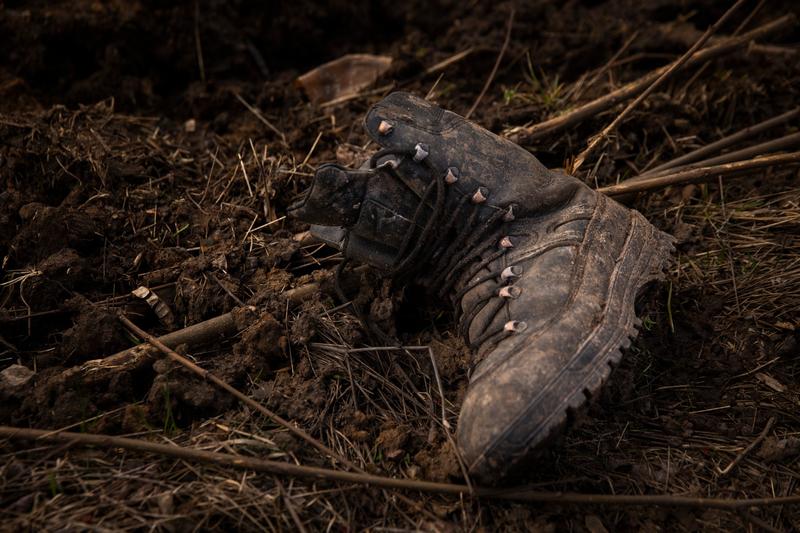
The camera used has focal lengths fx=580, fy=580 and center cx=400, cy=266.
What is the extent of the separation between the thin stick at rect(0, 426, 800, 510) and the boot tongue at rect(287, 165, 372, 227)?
0.75m

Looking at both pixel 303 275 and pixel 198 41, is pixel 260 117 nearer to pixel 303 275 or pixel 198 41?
pixel 198 41

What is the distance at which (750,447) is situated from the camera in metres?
1.72

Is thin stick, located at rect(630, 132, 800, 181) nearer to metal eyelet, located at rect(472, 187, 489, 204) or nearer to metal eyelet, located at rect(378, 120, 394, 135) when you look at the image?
metal eyelet, located at rect(472, 187, 489, 204)

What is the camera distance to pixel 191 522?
4.75 ft

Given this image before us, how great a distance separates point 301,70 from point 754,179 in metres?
2.28

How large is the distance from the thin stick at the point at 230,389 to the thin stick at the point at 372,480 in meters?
0.07

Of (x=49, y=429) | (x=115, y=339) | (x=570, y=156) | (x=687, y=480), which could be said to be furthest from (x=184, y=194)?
(x=687, y=480)

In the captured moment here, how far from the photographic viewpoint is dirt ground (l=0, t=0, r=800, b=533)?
62.1 inches

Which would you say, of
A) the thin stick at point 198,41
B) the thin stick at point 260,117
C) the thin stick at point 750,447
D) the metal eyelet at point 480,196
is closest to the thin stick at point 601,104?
the metal eyelet at point 480,196

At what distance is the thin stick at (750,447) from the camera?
1.69 meters

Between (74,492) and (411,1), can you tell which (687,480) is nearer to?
(74,492)

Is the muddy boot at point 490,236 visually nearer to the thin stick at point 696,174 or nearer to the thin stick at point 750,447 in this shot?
the thin stick at point 696,174

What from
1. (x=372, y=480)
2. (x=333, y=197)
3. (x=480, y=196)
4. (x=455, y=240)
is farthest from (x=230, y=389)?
(x=480, y=196)

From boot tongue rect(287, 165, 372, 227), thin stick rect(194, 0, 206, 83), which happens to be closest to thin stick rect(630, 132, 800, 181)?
boot tongue rect(287, 165, 372, 227)
